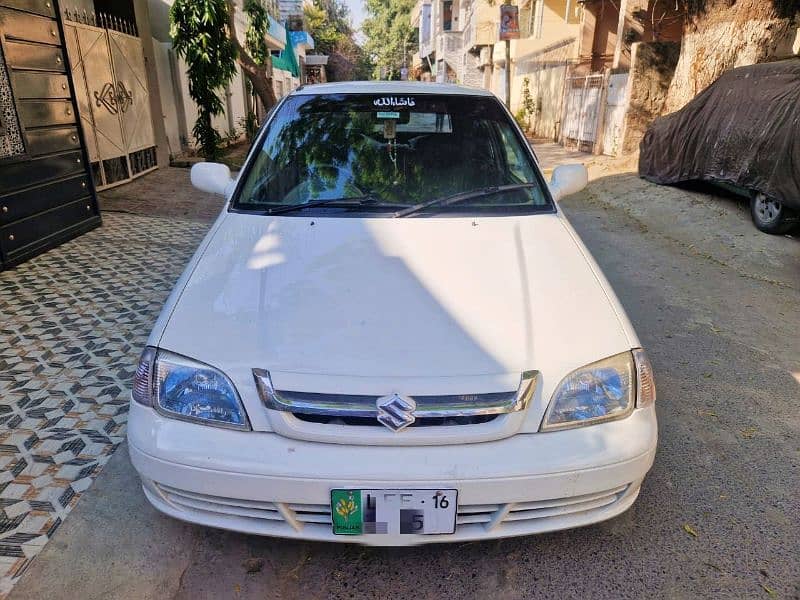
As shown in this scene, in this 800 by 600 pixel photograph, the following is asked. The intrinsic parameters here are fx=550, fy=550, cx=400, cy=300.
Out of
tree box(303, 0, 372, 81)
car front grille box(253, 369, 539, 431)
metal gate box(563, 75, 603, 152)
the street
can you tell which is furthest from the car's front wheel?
tree box(303, 0, 372, 81)

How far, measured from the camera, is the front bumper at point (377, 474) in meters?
1.67

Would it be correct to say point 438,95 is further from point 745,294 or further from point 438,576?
point 745,294

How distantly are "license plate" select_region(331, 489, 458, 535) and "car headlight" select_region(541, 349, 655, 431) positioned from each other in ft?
1.35

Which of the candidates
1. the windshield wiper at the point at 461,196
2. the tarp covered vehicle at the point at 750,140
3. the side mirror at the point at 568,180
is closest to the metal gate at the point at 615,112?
the tarp covered vehicle at the point at 750,140

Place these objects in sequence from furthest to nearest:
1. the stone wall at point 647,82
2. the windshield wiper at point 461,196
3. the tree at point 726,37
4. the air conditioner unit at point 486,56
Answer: the air conditioner unit at point 486,56 → the stone wall at point 647,82 → the tree at point 726,37 → the windshield wiper at point 461,196

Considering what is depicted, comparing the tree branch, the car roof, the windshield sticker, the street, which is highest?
the tree branch

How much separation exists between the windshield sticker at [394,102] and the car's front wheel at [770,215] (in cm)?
481

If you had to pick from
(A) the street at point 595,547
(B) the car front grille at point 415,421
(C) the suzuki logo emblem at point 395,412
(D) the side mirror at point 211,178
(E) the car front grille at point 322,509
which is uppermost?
(D) the side mirror at point 211,178

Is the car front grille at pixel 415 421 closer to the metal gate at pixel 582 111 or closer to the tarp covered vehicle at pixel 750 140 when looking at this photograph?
the tarp covered vehicle at pixel 750 140

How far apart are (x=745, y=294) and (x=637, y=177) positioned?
16.0 feet

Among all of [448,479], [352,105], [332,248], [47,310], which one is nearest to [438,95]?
[352,105]

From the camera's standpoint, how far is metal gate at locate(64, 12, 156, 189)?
7727mm

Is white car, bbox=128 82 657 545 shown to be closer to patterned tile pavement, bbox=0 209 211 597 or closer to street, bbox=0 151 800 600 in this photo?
street, bbox=0 151 800 600

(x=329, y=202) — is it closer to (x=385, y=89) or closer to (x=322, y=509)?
(x=385, y=89)
